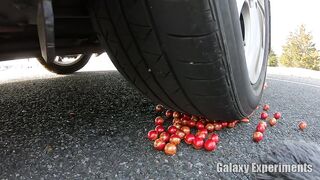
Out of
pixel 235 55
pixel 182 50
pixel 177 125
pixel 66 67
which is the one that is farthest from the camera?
pixel 66 67

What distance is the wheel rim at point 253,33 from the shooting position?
60.5 inches

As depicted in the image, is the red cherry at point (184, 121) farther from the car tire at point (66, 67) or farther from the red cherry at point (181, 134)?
the car tire at point (66, 67)

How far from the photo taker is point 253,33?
167cm

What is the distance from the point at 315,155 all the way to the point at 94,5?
3.16ft

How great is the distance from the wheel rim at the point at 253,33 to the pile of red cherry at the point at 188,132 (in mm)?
251

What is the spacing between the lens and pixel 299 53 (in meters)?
33.2

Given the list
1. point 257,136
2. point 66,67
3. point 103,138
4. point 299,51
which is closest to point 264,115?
point 257,136

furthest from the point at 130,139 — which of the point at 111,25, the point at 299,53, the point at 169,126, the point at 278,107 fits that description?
the point at 299,53

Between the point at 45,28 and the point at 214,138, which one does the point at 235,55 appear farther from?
the point at 45,28

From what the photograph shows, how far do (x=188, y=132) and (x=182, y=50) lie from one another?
53 centimetres

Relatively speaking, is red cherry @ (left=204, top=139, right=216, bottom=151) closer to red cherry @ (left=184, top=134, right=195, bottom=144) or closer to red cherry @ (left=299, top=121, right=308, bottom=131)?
red cherry @ (left=184, top=134, right=195, bottom=144)

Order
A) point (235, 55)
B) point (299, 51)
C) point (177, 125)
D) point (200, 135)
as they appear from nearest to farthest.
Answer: point (235, 55), point (200, 135), point (177, 125), point (299, 51)

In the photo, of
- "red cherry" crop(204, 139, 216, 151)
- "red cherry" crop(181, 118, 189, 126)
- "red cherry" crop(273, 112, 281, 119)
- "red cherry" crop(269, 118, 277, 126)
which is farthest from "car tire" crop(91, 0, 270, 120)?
"red cherry" crop(273, 112, 281, 119)

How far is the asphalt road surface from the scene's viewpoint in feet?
4.07
